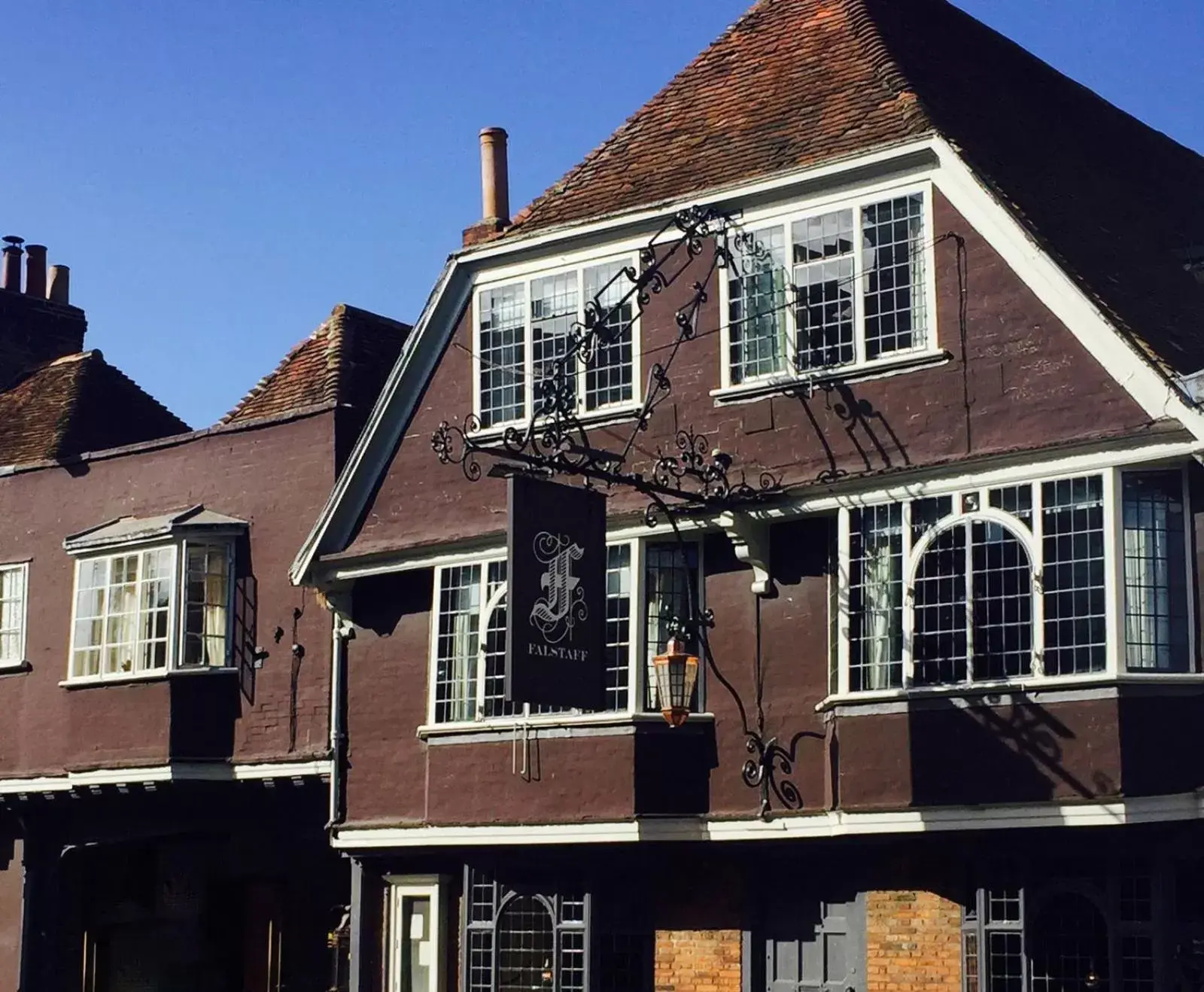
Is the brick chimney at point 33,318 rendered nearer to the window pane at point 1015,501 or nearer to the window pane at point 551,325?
the window pane at point 551,325

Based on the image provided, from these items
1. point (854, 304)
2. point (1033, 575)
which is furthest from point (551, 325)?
point (1033, 575)

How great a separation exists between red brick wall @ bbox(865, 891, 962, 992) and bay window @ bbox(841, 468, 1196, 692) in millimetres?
2032

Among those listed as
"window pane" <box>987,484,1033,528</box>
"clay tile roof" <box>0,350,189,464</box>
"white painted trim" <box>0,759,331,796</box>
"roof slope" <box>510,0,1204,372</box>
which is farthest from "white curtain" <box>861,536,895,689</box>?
"clay tile roof" <box>0,350,189,464</box>

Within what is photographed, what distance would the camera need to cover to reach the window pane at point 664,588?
69.2 feet

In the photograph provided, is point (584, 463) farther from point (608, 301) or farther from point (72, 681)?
point (72, 681)

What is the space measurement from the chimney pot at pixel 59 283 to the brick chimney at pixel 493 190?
37.4 ft

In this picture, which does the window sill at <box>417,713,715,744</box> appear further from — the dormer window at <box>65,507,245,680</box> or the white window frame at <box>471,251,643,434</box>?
the dormer window at <box>65,507,245,680</box>

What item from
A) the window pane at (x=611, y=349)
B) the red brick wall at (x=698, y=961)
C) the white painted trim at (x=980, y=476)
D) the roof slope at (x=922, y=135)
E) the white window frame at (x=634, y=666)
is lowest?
the red brick wall at (x=698, y=961)

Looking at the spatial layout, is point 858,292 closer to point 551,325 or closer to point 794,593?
point 794,593

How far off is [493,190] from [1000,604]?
33.2 feet

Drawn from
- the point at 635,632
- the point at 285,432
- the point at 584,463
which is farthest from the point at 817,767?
the point at 285,432

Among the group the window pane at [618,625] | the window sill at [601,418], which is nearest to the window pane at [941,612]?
the window pane at [618,625]

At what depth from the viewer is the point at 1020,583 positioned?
1855cm

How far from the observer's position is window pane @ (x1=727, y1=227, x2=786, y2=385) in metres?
20.8
